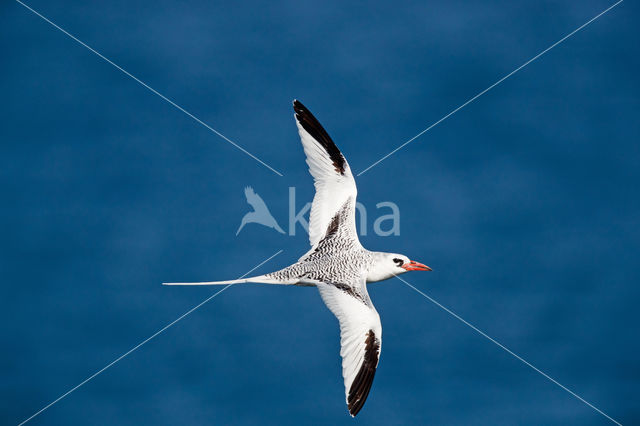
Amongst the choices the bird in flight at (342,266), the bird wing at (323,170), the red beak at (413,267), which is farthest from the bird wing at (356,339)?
the bird wing at (323,170)

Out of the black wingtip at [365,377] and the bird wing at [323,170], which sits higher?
the bird wing at [323,170]

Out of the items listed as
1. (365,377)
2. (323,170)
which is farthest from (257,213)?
(365,377)

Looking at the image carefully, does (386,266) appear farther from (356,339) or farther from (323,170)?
(323,170)

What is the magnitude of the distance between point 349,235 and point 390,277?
56.7 inches

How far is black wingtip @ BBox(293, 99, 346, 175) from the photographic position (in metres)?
25.7

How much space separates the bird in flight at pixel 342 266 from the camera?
70.2 ft

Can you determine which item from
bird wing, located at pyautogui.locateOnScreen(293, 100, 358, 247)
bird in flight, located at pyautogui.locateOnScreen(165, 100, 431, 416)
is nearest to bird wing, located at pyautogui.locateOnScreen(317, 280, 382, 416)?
bird in flight, located at pyautogui.locateOnScreen(165, 100, 431, 416)

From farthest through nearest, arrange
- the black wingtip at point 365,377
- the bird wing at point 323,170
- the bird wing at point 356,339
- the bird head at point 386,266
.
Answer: the bird wing at point 323,170 → the bird head at point 386,266 → the bird wing at point 356,339 → the black wingtip at point 365,377

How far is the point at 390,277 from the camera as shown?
942 inches

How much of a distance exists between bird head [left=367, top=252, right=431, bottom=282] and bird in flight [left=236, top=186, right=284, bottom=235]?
432 centimetres

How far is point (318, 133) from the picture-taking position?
25781 mm

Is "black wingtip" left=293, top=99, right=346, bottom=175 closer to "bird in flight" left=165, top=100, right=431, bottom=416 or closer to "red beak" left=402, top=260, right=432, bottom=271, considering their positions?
"bird in flight" left=165, top=100, right=431, bottom=416

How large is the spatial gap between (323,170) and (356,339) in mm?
5614

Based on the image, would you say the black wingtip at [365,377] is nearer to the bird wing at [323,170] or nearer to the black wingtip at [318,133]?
the bird wing at [323,170]
